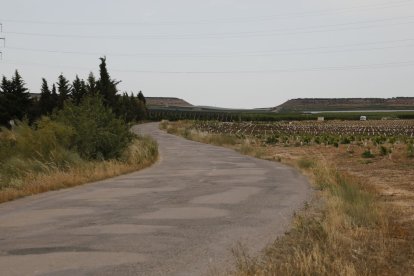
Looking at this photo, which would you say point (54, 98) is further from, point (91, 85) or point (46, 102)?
point (91, 85)

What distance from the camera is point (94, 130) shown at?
21.9m

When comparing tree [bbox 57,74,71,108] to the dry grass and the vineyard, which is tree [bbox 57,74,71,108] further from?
the dry grass

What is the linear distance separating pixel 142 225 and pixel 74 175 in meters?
7.93

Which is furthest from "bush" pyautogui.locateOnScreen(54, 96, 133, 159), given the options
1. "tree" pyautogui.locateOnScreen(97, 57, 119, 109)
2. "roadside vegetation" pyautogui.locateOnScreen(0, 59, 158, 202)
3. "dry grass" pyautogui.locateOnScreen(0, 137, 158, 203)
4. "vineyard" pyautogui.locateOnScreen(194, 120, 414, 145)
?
"vineyard" pyautogui.locateOnScreen(194, 120, 414, 145)

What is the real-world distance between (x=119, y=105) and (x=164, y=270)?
27277 millimetres

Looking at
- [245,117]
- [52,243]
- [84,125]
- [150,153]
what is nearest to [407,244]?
[52,243]

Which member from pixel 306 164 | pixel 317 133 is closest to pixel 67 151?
pixel 306 164

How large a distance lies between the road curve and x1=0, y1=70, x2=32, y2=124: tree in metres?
54.7

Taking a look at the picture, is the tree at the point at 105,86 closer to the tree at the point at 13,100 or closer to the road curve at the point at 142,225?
the road curve at the point at 142,225

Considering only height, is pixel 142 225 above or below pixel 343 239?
below

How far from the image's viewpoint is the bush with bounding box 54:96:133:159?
21656mm

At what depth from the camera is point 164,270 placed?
6562 mm

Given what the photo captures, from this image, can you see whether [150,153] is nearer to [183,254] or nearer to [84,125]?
[84,125]

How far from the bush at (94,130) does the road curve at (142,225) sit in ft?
15.7
